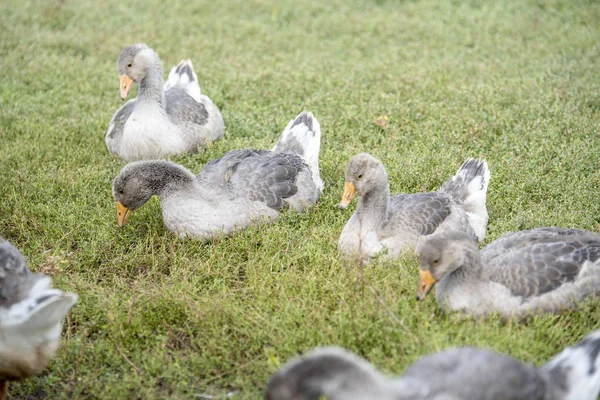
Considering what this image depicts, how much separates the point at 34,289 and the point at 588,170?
236 inches

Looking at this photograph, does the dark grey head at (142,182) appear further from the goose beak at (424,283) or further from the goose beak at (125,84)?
the goose beak at (424,283)

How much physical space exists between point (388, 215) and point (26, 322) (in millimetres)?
3420

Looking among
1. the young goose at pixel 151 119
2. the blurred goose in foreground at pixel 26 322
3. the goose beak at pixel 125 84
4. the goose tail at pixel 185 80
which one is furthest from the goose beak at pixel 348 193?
the goose tail at pixel 185 80

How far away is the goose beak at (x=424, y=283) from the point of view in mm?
5195

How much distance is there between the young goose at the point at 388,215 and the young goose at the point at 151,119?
3.09 metres

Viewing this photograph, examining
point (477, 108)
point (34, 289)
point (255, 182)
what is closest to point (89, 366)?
point (34, 289)

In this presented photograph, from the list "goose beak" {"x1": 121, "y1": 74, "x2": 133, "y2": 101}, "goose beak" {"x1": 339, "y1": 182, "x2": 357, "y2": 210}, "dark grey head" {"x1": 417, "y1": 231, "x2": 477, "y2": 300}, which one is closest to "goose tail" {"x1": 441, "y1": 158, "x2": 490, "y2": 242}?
"goose beak" {"x1": 339, "y1": 182, "x2": 357, "y2": 210}

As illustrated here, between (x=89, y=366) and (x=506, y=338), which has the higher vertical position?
(x=506, y=338)

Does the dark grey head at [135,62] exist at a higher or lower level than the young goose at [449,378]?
higher

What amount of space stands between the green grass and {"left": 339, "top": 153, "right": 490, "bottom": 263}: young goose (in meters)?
0.22

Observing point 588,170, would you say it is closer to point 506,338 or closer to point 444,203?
point 444,203

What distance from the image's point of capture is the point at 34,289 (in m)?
4.48

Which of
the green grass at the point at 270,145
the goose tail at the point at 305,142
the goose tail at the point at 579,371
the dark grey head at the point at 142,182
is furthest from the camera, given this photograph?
the goose tail at the point at 305,142

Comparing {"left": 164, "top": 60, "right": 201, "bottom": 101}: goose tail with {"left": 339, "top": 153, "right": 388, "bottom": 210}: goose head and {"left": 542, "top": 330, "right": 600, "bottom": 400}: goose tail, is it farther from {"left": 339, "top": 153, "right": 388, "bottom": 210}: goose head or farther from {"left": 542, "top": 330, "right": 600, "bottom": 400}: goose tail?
{"left": 542, "top": 330, "right": 600, "bottom": 400}: goose tail
